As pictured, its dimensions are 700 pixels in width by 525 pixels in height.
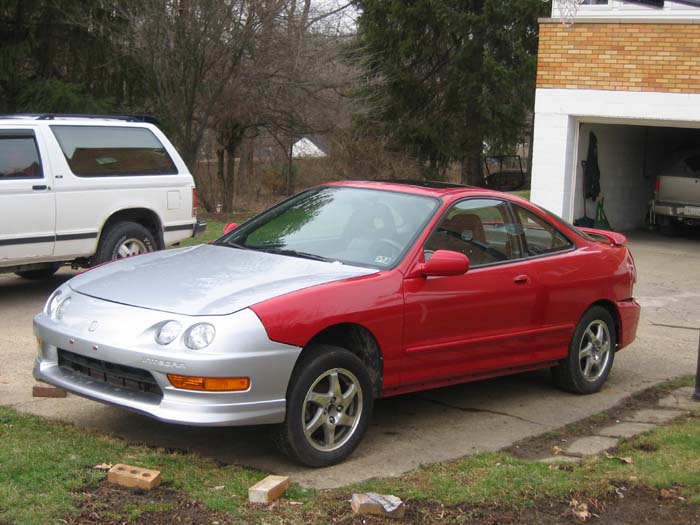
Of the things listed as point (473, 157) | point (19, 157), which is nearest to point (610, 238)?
point (19, 157)

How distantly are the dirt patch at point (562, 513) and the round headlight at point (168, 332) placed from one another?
1.30 meters

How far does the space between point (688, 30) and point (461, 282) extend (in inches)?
431

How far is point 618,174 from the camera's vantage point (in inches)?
736

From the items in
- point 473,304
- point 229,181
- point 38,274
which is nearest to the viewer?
point 473,304

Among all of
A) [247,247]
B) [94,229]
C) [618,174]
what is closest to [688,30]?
[618,174]

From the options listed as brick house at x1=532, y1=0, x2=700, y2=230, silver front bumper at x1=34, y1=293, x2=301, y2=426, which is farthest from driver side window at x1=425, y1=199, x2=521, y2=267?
brick house at x1=532, y1=0, x2=700, y2=230

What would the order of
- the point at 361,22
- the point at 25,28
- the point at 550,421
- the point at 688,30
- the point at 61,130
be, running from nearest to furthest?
the point at 550,421
the point at 61,130
the point at 688,30
the point at 25,28
the point at 361,22

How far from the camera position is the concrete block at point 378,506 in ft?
15.1

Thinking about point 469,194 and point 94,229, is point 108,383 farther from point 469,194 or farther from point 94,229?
point 94,229

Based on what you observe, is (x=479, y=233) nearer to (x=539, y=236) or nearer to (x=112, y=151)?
(x=539, y=236)

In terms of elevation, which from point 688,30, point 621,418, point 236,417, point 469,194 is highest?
point 688,30

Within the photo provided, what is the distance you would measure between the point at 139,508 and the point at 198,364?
→ 2.54 ft

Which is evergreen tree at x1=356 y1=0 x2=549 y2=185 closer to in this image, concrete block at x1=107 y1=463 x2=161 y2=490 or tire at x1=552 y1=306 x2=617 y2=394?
tire at x1=552 y1=306 x2=617 y2=394

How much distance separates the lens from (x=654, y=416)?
689 centimetres
